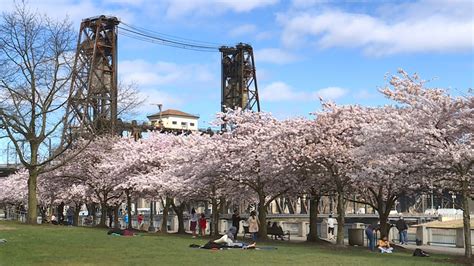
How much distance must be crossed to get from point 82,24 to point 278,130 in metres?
45.2

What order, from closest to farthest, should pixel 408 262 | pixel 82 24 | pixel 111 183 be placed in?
pixel 408 262
pixel 111 183
pixel 82 24

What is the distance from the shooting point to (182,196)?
38.0 meters

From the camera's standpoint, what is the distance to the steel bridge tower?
8562 centimetres

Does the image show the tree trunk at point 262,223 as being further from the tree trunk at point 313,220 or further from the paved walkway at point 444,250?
the paved walkway at point 444,250

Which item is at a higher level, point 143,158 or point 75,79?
point 75,79

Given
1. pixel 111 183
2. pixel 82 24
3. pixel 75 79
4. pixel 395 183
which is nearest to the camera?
pixel 395 183

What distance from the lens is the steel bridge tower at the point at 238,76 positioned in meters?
85.6

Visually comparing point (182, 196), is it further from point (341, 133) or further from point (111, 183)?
point (341, 133)

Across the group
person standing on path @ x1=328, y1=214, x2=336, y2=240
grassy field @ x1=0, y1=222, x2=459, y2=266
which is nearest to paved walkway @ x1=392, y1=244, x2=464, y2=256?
grassy field @ x1=0, y1=222, x2=459, y2=266

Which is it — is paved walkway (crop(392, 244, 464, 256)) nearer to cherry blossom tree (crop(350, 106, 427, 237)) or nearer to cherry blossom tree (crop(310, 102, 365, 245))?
cherry blossom tree (crop(350, 106, 427, 237))

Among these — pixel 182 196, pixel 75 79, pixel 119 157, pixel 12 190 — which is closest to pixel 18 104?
pixel 75 79

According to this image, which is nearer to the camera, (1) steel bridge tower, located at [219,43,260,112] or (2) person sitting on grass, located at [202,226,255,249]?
(2) person sitting on grass, located at [202,226,255,249]

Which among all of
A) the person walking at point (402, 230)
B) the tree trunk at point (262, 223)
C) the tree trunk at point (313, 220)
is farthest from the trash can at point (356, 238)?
the tree trunk at point (262, 223)

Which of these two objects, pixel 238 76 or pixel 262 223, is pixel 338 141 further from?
pixel 238 76
